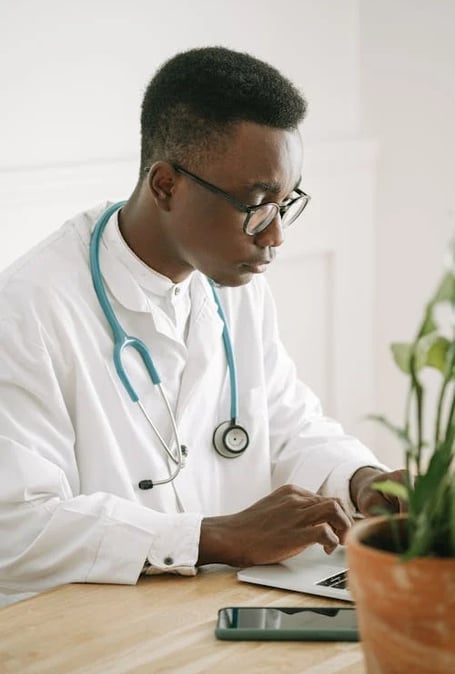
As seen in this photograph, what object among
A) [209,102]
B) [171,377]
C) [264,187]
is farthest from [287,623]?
[209,102]

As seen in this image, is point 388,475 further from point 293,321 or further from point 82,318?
point 293,321

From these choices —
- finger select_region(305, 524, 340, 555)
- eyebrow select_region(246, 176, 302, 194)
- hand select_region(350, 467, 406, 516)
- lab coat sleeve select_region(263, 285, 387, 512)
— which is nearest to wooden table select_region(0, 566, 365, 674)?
finger select_region(305, 524, 340, 555)

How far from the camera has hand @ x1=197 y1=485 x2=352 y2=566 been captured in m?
1.64

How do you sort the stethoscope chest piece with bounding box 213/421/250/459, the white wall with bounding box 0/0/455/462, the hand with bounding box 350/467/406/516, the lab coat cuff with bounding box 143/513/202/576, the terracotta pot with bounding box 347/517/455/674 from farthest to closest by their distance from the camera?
the white wall with bounding box 0/0/455/462, the stethoscope chest piece with bounding box 213/421/250/459, the hand with bounding box 350/467/406/516, the lab coat cuff with bounding box 143/513/202/576, the terracotta pot with bounding box 347/517/455/674

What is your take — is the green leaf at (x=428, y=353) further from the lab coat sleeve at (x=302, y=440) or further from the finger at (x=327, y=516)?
the lab coat sleeve at (x=302, y=440)

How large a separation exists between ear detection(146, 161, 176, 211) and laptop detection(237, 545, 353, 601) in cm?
65

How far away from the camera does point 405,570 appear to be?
3.10 feet

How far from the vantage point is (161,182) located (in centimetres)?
199

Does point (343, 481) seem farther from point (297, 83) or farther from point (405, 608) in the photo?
point (297, 83)

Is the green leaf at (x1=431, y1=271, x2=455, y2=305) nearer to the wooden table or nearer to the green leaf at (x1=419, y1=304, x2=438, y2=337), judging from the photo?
the green leaf at (x1=419, y1=304, x2=438, y2=337)

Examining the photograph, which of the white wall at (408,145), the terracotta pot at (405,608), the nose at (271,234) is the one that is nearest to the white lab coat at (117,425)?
the nose at (271,234)

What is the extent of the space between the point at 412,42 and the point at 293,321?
0.89 meters

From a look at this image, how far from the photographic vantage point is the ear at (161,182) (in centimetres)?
197

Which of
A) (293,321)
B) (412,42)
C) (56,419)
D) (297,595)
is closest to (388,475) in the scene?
(297,595)
